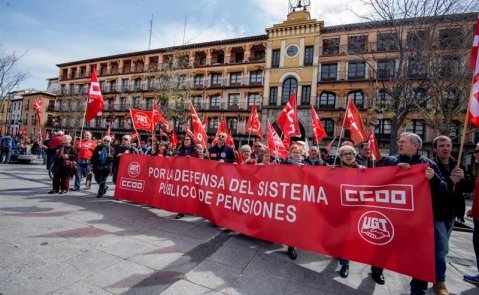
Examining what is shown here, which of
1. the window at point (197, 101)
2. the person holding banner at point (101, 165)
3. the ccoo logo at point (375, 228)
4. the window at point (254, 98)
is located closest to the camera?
the ccoo logo at point (375, 228)

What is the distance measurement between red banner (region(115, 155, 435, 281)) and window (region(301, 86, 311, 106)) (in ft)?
86.8

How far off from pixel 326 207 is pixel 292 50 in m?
30.2

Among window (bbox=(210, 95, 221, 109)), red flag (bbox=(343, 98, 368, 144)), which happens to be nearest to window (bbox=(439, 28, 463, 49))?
red flag (bbox=(343, 98, 368, 144))

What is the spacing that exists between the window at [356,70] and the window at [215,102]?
16.1 meters

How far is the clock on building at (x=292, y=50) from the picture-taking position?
1226 inches

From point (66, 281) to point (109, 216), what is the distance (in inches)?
107

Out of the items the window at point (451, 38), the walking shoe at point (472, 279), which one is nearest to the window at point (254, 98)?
the window at point (451, 38)

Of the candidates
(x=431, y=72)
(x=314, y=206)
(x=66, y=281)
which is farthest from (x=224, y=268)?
(x=431, y=72)

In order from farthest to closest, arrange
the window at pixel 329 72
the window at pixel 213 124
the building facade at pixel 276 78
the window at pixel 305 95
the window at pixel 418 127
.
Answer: the window at pixel 213 124 → the window at pixel 305 95 → the window at pixel 329 72 → the window at pixel 418 127 → the building facade at pixel 276 78

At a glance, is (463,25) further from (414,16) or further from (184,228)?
(184,228)

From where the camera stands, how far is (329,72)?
30.0 meters

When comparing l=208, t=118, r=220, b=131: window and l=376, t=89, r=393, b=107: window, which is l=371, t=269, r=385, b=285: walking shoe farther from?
l=208, t=118, r=220, b=131: window

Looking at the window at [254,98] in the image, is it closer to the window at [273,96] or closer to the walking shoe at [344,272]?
the window at [273,96]

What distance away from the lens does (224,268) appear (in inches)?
142
